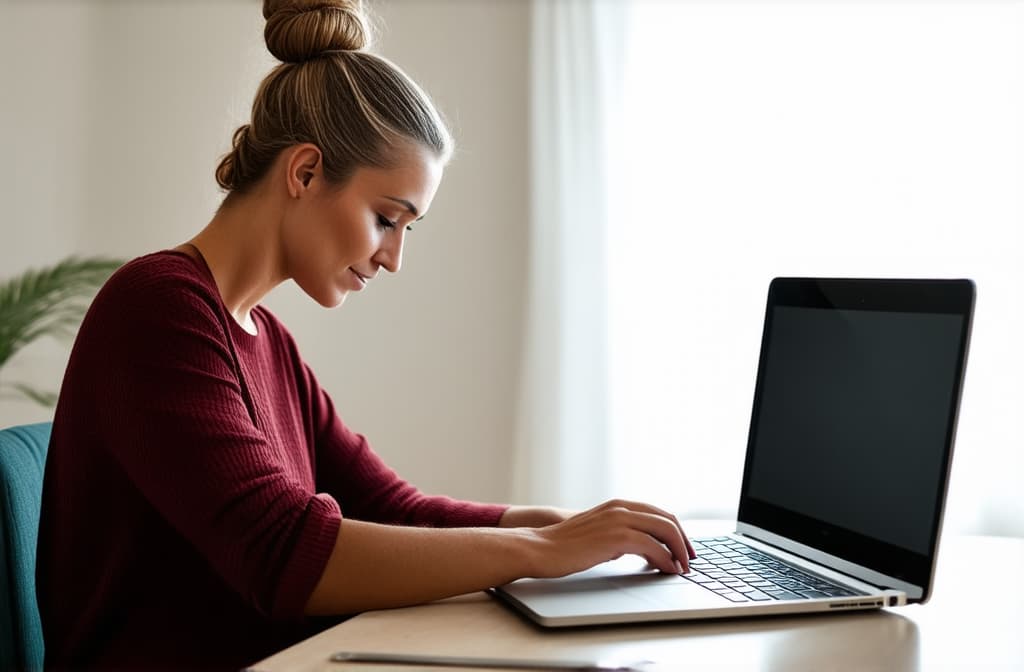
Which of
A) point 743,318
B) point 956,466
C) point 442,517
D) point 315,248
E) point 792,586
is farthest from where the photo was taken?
point 743,318

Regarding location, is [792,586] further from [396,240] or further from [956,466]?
[956,466]

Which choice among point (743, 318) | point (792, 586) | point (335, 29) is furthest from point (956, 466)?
point (335, 29)

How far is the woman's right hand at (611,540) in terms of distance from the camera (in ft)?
3.26

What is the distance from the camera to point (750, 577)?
3.39 ft

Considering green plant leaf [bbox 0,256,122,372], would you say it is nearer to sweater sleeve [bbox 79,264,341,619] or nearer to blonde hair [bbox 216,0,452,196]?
blonde hair [bbox 216,0,452,196]

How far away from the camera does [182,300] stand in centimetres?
107

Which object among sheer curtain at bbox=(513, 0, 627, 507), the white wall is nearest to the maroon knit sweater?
sheer curtain at bbox=(513, 0, 627, 507)

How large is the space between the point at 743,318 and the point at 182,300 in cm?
196

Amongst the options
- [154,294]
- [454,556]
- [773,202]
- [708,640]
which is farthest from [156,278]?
[773,202]

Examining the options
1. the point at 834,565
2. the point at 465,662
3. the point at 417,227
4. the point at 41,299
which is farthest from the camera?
the point at 417,227

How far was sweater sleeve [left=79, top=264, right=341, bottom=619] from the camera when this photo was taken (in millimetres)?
957

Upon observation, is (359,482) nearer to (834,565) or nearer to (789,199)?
(834,565)

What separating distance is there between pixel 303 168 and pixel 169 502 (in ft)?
1.44

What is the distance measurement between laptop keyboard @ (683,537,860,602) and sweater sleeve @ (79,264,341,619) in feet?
1.20
